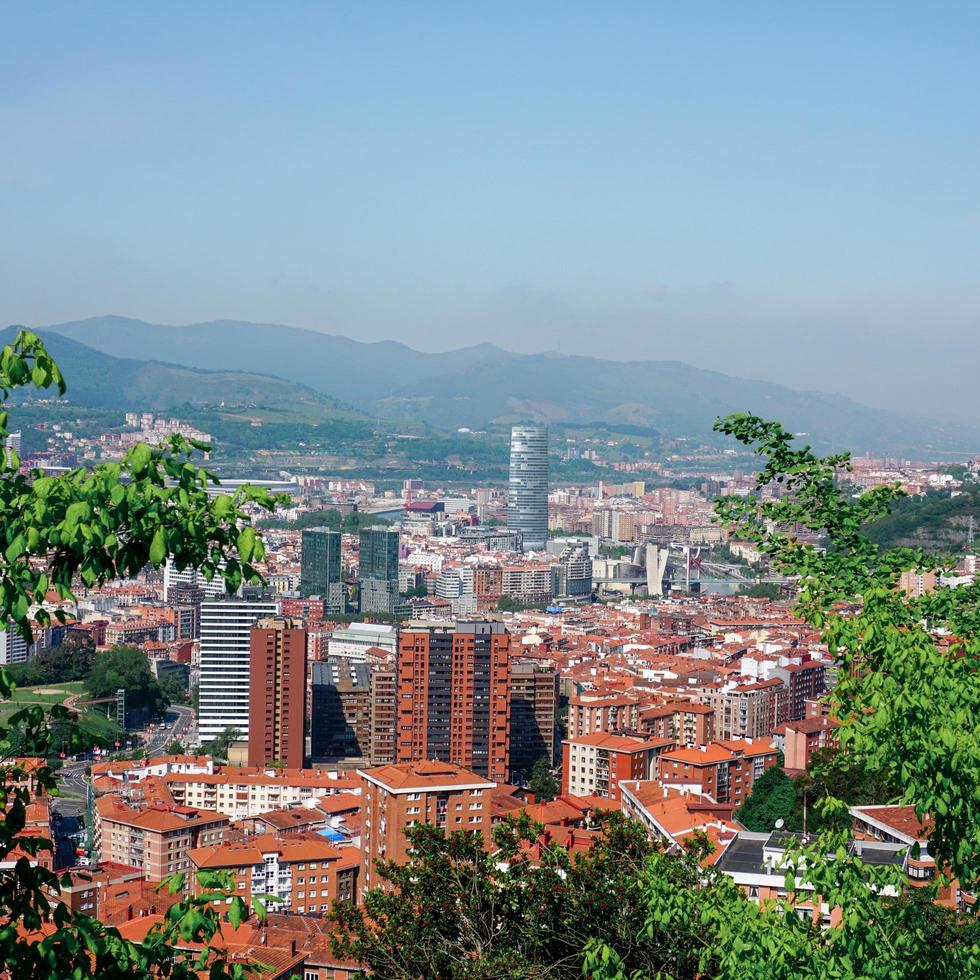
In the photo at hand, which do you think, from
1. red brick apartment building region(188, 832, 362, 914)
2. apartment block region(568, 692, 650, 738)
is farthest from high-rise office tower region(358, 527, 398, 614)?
red brick apartment building region(188, 832, 362, 914)

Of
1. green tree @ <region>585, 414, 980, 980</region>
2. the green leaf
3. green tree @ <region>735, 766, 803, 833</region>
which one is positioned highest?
the green leaf

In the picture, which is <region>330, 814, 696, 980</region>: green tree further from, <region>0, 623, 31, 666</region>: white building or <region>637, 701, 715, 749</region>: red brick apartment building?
<region>0, 623, 31, 666</region>: white building

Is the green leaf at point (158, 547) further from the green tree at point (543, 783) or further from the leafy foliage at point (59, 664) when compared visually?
the leafy foliage at point (59, 664)

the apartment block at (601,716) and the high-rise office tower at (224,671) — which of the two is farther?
the high-rise office tower at (224,671)

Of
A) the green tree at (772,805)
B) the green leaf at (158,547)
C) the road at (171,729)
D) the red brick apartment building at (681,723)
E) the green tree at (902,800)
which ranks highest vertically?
the green leaf at (158,547)

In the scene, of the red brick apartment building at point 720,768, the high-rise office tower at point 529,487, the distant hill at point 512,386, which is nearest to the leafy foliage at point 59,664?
the red brick apartment building at point 720,768

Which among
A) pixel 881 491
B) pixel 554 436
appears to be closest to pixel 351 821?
pixel 881 491

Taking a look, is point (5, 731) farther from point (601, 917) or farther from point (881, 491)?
point (601, 917)
